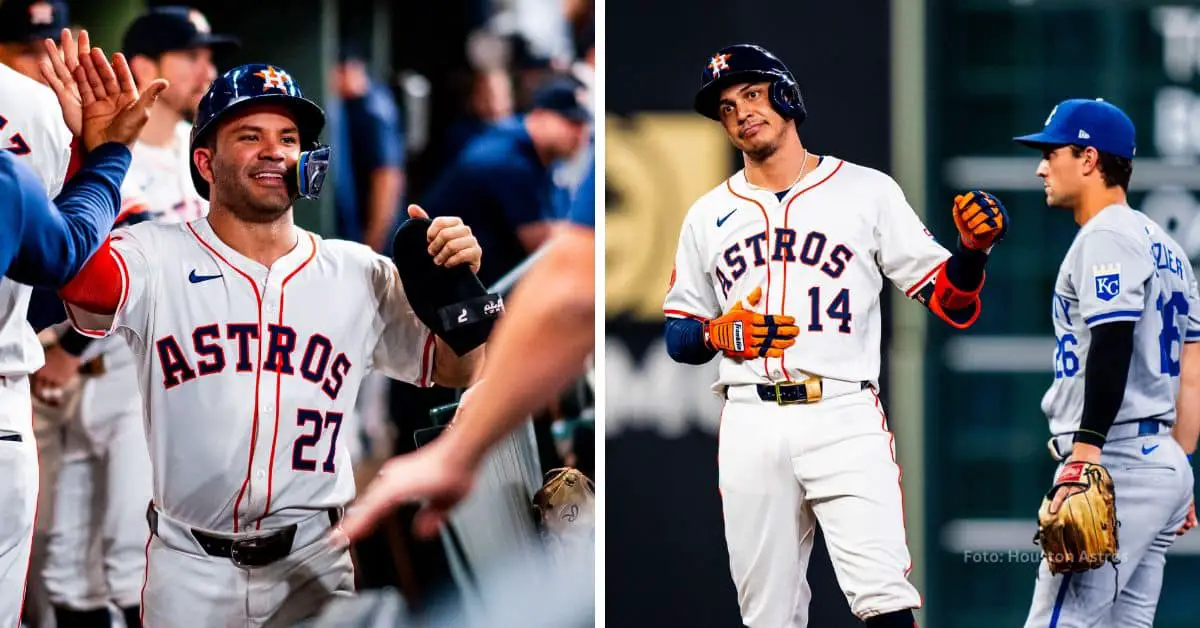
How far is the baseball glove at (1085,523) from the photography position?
14.1 ft

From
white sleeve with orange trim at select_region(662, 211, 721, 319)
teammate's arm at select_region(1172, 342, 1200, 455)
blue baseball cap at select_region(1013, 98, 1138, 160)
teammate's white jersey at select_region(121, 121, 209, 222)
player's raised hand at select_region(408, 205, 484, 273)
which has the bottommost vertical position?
teammate's arm at select_region(1172, 342, 1200, 455)

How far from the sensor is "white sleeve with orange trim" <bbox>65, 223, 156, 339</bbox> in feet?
12.9

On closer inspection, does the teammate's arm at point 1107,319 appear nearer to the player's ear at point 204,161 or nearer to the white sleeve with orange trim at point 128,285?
the player's ear at point 204,161

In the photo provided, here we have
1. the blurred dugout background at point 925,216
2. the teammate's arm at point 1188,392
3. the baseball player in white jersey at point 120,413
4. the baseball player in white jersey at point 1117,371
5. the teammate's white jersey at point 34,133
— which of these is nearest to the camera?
the teammate's white jersey at point 34,133

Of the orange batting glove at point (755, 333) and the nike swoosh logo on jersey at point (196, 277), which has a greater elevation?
the nike swoosh logo on jersey at point (196, 277)

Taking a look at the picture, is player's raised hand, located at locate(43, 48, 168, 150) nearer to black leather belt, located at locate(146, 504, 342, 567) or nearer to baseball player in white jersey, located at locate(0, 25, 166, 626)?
Answer: baseball player in white jersey, located at locate(0, 25, 166, 626)

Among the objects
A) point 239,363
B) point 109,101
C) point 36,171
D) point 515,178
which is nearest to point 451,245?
point 515,178

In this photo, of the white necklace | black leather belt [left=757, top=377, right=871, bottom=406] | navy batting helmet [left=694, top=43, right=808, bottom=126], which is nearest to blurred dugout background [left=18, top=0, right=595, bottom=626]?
navy batting helmet [left=694, top=43, right=808, bottom=126]

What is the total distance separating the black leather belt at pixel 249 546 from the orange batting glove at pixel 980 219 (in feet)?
6.75

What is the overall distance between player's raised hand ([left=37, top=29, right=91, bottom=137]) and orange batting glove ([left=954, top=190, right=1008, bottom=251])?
2.46m

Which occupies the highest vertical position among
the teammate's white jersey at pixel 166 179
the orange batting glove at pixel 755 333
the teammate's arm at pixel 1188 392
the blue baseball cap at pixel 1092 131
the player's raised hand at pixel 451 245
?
the blue baseball cap at pixel 1092 131

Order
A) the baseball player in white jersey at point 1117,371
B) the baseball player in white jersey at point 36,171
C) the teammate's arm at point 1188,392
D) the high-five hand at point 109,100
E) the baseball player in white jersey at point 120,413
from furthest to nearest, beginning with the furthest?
the teammate's arm at point 1188,392
the baseball player in white jersey at point 120,413
the baseball player in white jersey at point 1117,371
the high-five hand at point 109,100
the baseball player in white jersey at point 36,171

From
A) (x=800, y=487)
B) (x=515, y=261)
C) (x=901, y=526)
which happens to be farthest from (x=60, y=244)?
(x=901, y=526)

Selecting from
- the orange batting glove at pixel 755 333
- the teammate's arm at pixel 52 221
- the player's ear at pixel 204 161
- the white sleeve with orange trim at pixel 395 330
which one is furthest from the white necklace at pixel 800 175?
the teammate's arm at pixel 52 221
